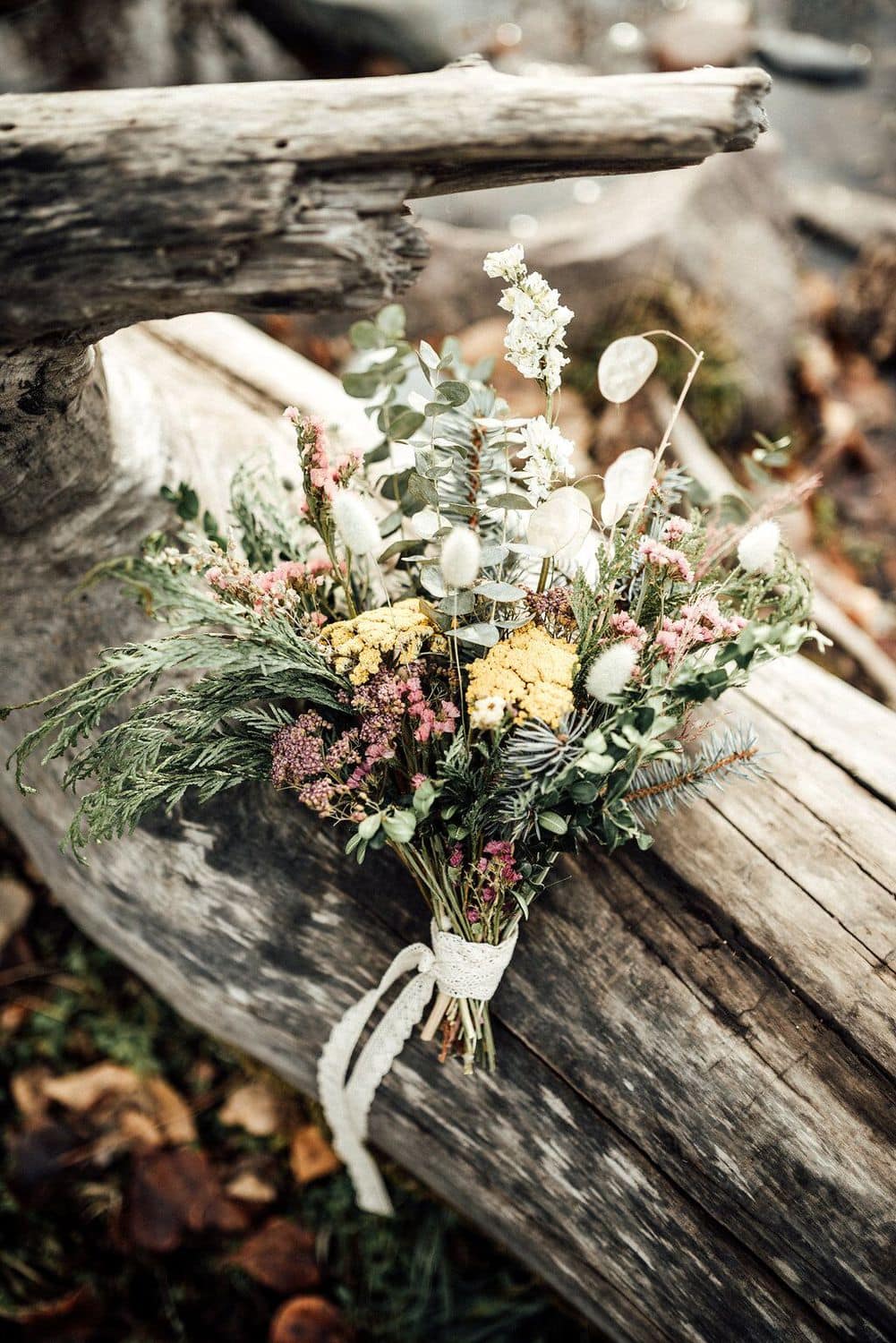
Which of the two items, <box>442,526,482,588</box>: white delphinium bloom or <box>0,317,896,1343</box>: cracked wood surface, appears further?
<box>0,317,896,1343</box>: cracked wood surface

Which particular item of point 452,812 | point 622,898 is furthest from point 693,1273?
point 452,812

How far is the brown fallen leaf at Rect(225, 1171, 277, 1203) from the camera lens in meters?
2.35

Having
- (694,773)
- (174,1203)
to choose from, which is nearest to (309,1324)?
(174,1203)

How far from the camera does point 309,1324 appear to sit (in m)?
Answer: 2.14

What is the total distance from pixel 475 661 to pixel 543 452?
33 cm

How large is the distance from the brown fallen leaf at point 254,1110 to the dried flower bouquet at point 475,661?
1.16 metres

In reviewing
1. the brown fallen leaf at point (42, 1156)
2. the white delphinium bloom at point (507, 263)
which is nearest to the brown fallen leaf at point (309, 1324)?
the brown fallen leaf at point (42, 1156)

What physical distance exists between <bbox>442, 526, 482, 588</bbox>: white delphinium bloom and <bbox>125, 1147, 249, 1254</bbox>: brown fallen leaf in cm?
197

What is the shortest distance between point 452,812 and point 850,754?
2.96ft

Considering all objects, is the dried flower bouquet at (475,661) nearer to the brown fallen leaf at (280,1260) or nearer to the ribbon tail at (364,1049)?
the ribbon tail at (364,1049)

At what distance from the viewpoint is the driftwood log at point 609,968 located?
4.83 feet

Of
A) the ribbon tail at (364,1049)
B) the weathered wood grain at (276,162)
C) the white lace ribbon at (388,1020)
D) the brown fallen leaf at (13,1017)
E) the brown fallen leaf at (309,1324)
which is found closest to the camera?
the weathered wood grain at (276,162)

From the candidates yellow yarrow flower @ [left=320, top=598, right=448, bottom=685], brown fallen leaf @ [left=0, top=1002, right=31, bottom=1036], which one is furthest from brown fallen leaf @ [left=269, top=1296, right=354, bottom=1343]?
yellow yarrow flower @ [left=320, top=598, right=448, bottom=685]

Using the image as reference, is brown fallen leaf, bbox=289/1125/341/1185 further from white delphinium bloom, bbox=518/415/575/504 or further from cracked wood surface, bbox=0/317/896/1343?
white delphinium bloom, bbox=518/415/575/504
